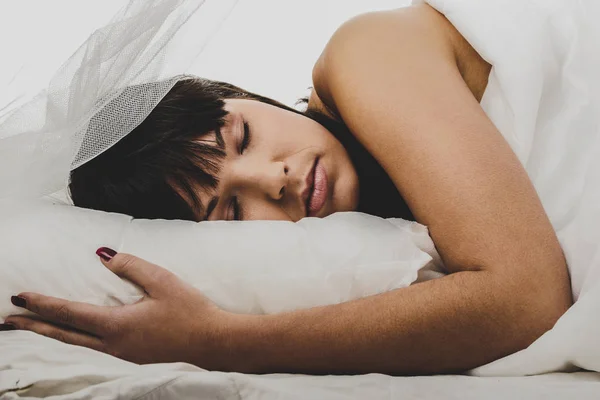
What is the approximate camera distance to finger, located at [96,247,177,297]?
902mm

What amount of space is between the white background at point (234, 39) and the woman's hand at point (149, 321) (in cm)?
44

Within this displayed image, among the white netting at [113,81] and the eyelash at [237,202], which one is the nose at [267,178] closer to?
the eyelash at [237,202]

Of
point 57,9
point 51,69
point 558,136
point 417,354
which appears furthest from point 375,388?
point 57,9

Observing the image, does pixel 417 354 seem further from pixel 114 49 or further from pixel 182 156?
pixel 114 49

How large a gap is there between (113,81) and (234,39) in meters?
0.48

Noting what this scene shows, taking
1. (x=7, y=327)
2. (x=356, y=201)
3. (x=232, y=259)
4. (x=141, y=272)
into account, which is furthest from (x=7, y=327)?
(x=356, y=201)

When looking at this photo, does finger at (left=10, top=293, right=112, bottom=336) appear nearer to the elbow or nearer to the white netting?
the white netting

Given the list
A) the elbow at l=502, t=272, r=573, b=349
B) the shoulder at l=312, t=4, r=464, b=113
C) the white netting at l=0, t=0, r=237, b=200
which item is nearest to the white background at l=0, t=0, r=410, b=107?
the white netting at l=0, t=0, r=237, b=200

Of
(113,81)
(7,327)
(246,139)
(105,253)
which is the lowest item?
(7,327)

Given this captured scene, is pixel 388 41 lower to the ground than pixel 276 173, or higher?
higher

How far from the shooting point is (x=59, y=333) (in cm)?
92

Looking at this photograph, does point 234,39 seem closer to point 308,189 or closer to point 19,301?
point 308,189

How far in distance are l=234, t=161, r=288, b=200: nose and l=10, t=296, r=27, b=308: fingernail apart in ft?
1.19

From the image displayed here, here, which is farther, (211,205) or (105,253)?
(211,205)
